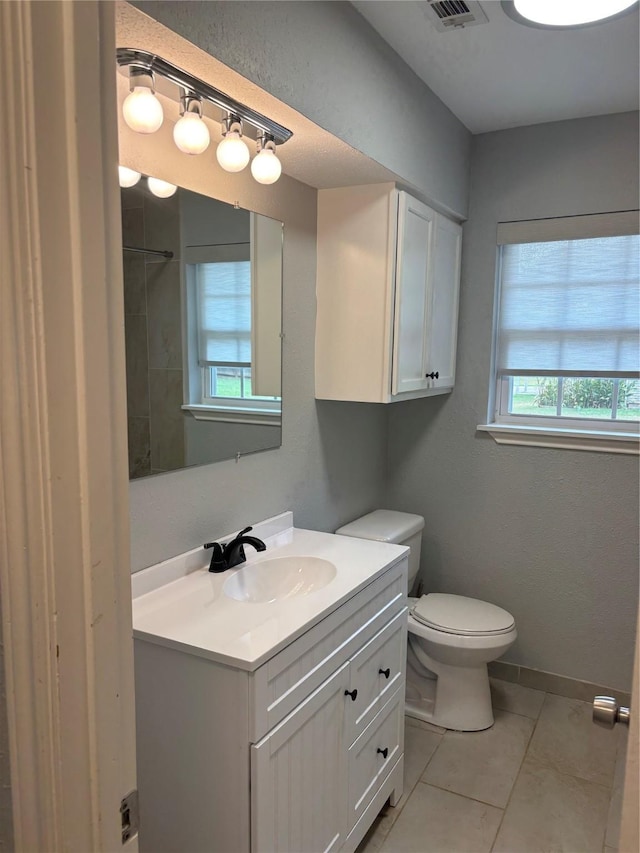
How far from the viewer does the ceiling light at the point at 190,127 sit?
4.78ft

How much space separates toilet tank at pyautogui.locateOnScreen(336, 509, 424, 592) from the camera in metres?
2.57

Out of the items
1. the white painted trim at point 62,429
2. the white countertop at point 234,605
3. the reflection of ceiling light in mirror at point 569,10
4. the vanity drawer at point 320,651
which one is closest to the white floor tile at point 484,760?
the vanity drawer at point 320,651

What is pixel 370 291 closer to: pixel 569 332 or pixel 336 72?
pixel 336 72

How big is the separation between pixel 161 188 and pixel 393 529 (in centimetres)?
166

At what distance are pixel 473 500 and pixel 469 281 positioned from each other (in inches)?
40.0

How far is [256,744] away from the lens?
1.32 meters

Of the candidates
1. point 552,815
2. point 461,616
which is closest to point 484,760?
point 552,815

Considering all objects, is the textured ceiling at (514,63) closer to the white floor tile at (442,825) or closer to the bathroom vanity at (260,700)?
the bathroom vanity at (260,700)

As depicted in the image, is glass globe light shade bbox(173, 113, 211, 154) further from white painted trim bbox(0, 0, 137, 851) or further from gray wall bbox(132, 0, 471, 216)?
white painted trim bbox(0, 0, 137, 851)

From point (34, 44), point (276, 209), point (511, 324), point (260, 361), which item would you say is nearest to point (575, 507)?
point (511, 324)

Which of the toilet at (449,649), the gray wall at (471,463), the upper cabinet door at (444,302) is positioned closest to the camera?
the gray wall at (471,463)

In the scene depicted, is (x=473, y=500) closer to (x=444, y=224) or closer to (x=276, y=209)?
(x=444, y=224)

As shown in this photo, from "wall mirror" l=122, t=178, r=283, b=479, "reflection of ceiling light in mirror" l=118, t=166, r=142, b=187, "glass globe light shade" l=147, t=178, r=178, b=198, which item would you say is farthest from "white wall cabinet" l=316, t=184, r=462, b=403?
"reflection of ceiling light in mirror" l=118, t=166, r=142, b=187

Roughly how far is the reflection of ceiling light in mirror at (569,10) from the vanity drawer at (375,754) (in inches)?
82.1
